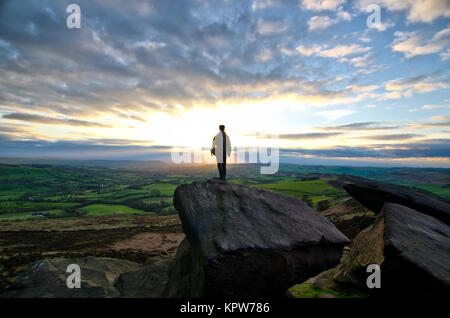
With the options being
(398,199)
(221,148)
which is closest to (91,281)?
(221,148)

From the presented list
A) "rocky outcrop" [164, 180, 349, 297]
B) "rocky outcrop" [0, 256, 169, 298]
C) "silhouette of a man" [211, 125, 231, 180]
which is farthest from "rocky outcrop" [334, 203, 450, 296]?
"rocky outcrop" [0, 256, 169, 298]

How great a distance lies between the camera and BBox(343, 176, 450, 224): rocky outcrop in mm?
15602

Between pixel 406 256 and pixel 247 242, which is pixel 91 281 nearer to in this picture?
pixel 247 242

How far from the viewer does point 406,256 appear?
Answer: 349 inches

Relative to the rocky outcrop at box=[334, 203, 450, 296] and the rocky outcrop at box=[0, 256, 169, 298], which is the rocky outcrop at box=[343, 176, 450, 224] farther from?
the rocky outcrop at box=[0, 256, 169, 298]

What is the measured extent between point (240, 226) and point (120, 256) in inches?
1024

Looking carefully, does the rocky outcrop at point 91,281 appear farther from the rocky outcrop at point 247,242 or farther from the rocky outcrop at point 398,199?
the rocky outcrop at point 398,199

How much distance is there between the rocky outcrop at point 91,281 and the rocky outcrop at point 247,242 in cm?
378

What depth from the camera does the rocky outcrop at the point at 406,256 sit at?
27.6 ft

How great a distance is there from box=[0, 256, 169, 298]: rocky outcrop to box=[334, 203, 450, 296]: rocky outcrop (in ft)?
44.2

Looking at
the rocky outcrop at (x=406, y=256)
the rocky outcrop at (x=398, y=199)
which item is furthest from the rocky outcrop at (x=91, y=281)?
the rocky outcrop at (x=398, y=199)
